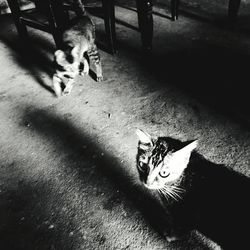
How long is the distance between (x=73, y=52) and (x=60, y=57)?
5.2 inches

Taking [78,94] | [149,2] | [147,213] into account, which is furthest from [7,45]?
[147,213]

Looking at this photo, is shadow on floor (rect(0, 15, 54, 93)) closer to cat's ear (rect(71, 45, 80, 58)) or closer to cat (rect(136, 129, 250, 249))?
cat's ear (rect(71, 45, 80, 58))

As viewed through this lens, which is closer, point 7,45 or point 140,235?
point 140,235

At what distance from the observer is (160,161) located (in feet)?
4.13

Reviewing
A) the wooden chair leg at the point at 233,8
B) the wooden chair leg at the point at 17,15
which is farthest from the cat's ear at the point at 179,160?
the wooden chair leg at the point at 233,8

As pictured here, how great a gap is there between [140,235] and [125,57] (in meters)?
2.26

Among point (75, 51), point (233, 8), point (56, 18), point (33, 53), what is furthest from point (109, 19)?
point (233, 8)

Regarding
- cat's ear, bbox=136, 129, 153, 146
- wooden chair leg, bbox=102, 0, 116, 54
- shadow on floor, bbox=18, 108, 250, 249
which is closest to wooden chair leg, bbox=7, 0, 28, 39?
wooden chair leg, bbox=102, 0, 116, 54

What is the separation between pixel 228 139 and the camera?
6.29 ft

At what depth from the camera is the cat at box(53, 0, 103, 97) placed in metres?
2.22

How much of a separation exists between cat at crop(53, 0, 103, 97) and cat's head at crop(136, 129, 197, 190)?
1.26m

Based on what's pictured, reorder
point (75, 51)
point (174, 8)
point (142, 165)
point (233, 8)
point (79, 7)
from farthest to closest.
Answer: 1. point (174, 8)
2. point (233, 8)
3. point (79, 7)
4. point (75, 51)
5. point (142, 165)

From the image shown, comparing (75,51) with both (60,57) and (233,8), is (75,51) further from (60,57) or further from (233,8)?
(233,8)

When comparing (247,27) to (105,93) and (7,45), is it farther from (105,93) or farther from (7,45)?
(7,45)
